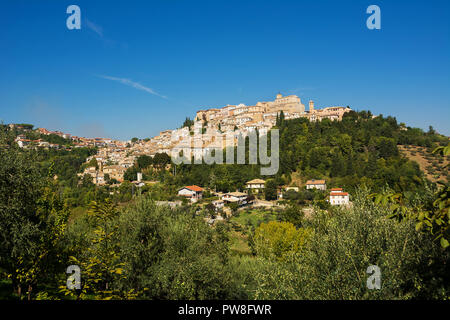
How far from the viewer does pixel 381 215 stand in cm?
608

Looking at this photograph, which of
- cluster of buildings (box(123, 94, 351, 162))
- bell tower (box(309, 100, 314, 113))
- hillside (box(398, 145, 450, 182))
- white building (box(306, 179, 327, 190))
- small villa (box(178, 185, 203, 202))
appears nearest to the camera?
hillside (box(398, 145, 450, 182))

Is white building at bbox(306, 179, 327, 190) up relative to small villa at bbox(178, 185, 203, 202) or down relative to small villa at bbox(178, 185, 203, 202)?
up

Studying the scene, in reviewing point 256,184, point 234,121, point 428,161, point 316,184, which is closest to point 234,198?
point 256,184

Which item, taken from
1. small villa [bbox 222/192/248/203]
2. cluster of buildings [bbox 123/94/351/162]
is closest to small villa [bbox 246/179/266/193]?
small villa [bbox 222/192/248/203]

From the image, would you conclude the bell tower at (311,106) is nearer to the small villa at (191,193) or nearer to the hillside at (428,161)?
the hillside at (428,161)

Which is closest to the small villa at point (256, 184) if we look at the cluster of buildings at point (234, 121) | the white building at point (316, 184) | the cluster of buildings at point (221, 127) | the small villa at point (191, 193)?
the white building at point (316, 184)

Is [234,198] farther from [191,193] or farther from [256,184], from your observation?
[256,184]

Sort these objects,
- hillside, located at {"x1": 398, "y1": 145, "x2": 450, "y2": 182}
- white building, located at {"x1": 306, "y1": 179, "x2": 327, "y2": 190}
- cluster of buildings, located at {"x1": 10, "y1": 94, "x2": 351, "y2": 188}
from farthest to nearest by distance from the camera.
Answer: cluster of buildings, located at {"x1": 10, "y1": 94, "x2": 351, "y2": 188} → white building, located at {"x1": 306, "y1": 179, "x2": 327, "y2": 190} → hillside, located at {"x1": 398, "y1": 145, "x2": 450, "y2": 182}

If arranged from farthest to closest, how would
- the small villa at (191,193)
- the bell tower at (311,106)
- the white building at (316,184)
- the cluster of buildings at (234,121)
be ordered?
1. the bell tower at (311,106)
2. the cluster of buildings at (234,121)
3. the small villa at (191,193)
4. the white building at (316,184)

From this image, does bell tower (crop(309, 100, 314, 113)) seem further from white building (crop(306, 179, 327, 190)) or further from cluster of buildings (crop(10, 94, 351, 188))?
white building (crop(306, 179, 327, 190))
